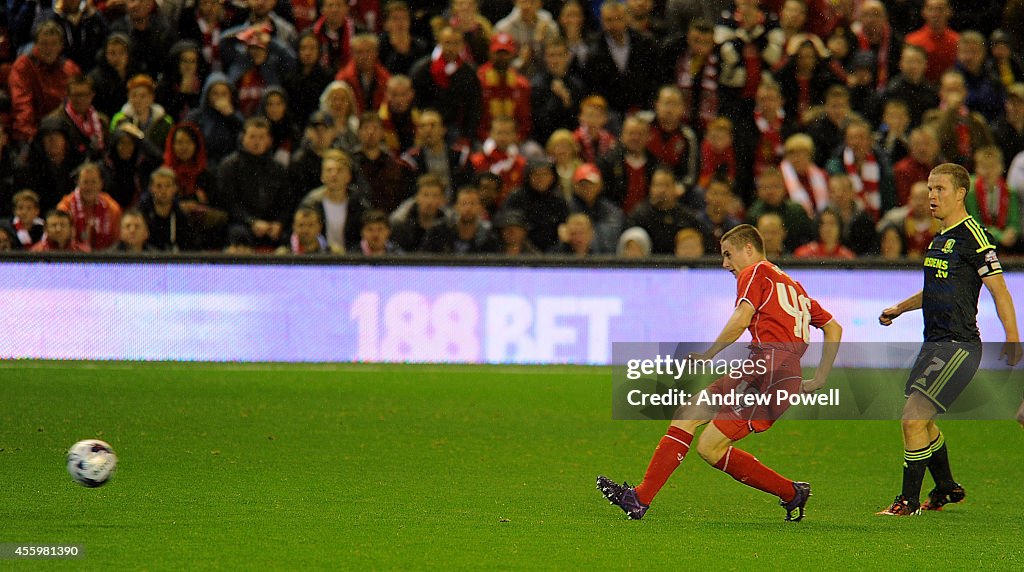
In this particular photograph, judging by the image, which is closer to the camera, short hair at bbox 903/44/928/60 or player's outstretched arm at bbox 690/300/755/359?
player's outstretched arm at bbox 690/300/755/359

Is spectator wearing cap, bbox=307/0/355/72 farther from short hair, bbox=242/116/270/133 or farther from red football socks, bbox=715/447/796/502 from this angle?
red football socks, bbox=715/447/796/502

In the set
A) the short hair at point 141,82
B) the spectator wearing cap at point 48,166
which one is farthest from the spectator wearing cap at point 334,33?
the spectator wearing cap at point 48,166

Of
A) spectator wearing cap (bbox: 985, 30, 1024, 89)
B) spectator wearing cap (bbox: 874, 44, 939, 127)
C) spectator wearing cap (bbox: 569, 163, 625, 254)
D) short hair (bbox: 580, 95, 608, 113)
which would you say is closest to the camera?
spectator wearing cap (bbox: 569, 163, 625, 254)

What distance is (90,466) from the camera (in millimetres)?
7809

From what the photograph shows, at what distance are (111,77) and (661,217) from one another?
19.7ft

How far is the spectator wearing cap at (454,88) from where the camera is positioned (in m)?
16.2

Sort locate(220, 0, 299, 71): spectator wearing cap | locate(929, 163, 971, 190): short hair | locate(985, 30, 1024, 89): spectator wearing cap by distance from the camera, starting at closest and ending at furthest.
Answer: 1. locate(929, 163, 971, 190): short hair
2. locate(220, 0, 299, 71): spectator wearing cap
3. locate(985, 30, 1024, 89): spectator wearing cap

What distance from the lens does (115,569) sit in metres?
6.41

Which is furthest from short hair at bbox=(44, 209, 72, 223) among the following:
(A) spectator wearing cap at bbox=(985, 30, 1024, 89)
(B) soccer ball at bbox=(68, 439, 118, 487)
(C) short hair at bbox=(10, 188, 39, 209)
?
(A) spectator wearing cap at bbox=(985, 30, 1024, 89)

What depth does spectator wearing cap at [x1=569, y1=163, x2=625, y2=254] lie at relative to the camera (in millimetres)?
14938

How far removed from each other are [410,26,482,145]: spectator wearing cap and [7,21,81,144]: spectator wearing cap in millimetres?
3866

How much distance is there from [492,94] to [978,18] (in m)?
6.40

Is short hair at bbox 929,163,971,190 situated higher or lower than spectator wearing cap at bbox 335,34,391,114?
lower

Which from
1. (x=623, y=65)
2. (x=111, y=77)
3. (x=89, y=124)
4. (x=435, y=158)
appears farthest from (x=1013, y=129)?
(x=89, y=124)
